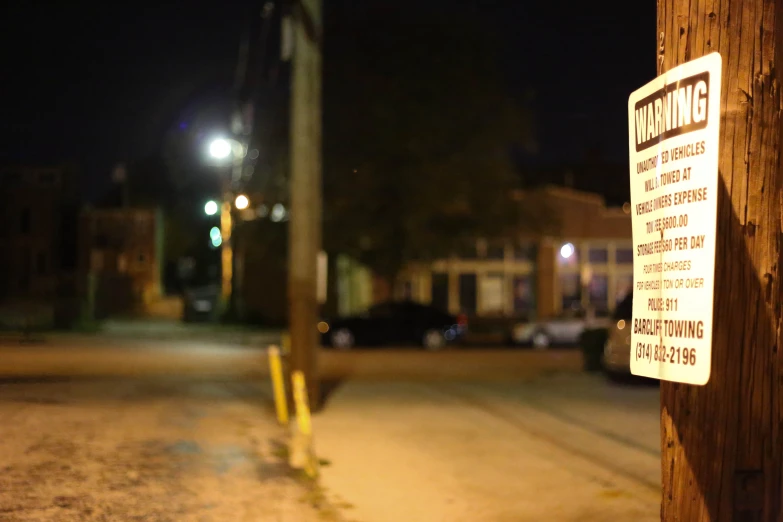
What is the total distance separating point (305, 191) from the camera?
501 inches

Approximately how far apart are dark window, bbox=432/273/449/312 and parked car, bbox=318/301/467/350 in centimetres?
1117

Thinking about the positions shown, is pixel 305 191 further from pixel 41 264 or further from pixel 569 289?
pixel 569 289

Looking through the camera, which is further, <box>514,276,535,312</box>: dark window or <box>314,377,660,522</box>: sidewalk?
<box>514,276,535,312</box>: dark window

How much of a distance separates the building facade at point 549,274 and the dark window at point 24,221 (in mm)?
14851

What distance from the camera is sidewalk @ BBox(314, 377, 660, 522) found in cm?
805

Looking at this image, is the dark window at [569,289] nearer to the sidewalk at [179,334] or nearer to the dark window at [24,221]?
the sidewalk at [179,334]

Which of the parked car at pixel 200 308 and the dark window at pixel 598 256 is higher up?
the dark window at pixel 598 256

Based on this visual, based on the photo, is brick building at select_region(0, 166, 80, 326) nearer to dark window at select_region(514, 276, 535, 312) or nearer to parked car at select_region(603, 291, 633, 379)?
dark window at select_region(514, 276, 535, 312)

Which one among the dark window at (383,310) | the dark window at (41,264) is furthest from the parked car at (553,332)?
the dark window at (41,264)

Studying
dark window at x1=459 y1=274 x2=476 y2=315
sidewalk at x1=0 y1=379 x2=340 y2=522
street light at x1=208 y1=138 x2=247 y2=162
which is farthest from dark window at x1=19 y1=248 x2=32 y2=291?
sidewalk at x1=0 y1=379 x2=340 y2=522

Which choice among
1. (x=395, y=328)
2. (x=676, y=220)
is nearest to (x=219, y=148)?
(x=395, y=328)

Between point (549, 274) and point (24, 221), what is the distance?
20824 mm

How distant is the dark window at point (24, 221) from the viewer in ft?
119

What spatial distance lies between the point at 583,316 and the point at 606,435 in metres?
20.6
